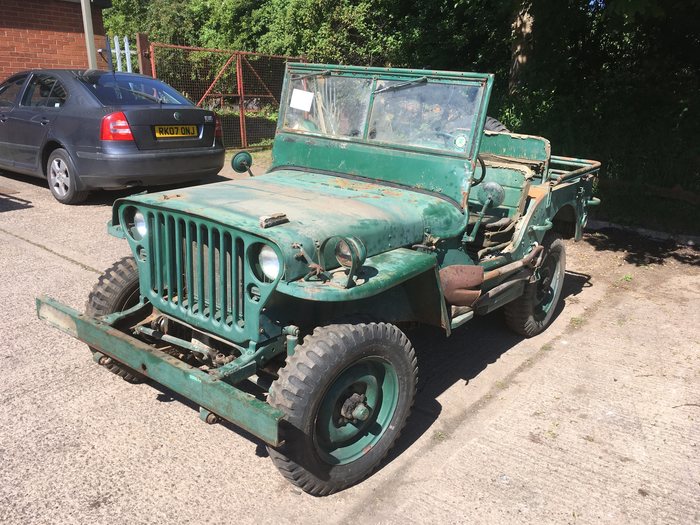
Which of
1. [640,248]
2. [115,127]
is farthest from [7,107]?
[640,248]

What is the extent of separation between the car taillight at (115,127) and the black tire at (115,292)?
167 inches

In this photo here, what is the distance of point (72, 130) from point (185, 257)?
542 centimetres

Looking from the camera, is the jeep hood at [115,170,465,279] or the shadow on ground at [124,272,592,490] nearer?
the jeep hood at [115,170,465,279]

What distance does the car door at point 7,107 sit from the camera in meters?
8.51

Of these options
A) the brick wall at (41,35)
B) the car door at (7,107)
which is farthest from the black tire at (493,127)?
the brick wall at (41,35)

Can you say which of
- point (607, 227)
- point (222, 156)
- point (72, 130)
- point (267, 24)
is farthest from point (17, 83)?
point (267, 24)

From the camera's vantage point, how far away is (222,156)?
838cm

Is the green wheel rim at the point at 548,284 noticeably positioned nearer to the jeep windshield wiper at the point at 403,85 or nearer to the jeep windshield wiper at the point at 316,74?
the jeep windshield wiper at the point at 403,85

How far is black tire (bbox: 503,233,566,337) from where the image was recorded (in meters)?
4.68

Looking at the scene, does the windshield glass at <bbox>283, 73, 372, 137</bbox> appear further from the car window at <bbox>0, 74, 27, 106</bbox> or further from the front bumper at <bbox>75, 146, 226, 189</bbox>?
the car window at <bbox>0, 74, 27, 106</bbox>

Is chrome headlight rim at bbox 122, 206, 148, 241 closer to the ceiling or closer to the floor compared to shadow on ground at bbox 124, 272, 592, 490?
closer to the ceiling

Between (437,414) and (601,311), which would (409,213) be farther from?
(601,311)

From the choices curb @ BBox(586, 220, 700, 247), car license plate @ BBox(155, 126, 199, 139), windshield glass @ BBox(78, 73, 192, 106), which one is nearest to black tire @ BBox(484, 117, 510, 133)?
curb @ BBox(586, 220, 700, 247)

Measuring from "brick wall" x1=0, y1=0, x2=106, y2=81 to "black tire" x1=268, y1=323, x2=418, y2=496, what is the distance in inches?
477
